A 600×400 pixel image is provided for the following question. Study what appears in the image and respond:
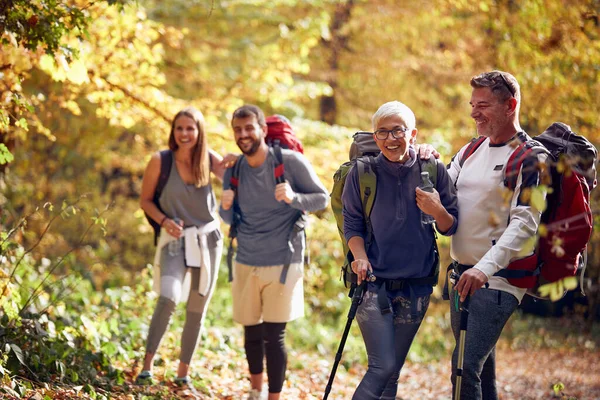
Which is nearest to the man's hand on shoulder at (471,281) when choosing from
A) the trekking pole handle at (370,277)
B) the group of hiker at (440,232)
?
the group of hiker at (440,232)

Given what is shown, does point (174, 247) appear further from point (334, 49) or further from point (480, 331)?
point (334, 49)

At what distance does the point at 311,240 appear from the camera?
11.3 metres

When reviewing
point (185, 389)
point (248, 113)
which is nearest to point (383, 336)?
point (248, 113)

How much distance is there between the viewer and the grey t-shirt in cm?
545

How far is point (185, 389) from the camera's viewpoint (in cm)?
588

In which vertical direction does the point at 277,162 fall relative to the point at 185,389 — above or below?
above

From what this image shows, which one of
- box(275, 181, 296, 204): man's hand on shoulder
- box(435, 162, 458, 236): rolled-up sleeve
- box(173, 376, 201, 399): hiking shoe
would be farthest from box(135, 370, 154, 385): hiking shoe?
box(435, 162, 458, 236): rolled-up sleeve

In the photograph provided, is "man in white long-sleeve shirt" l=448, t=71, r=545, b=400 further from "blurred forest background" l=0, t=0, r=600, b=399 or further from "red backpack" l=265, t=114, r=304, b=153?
"red backpack" l=265, t=114, r=304, b=153

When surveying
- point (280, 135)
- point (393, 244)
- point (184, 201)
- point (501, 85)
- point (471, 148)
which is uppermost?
point (501, 85)

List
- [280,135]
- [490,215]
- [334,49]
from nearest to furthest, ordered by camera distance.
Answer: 1. [490,215]
2. [280,135]
3. [334,49]

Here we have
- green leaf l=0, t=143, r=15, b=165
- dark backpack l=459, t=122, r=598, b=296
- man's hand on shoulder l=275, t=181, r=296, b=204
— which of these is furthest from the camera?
man's hand on shoulder l=275, t=181, r=296, b=204

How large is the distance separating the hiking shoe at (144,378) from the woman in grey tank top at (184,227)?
0.14 ft

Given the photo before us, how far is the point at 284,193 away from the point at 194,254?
39.4 inches

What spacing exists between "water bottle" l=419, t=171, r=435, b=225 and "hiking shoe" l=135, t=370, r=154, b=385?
2630 mm
